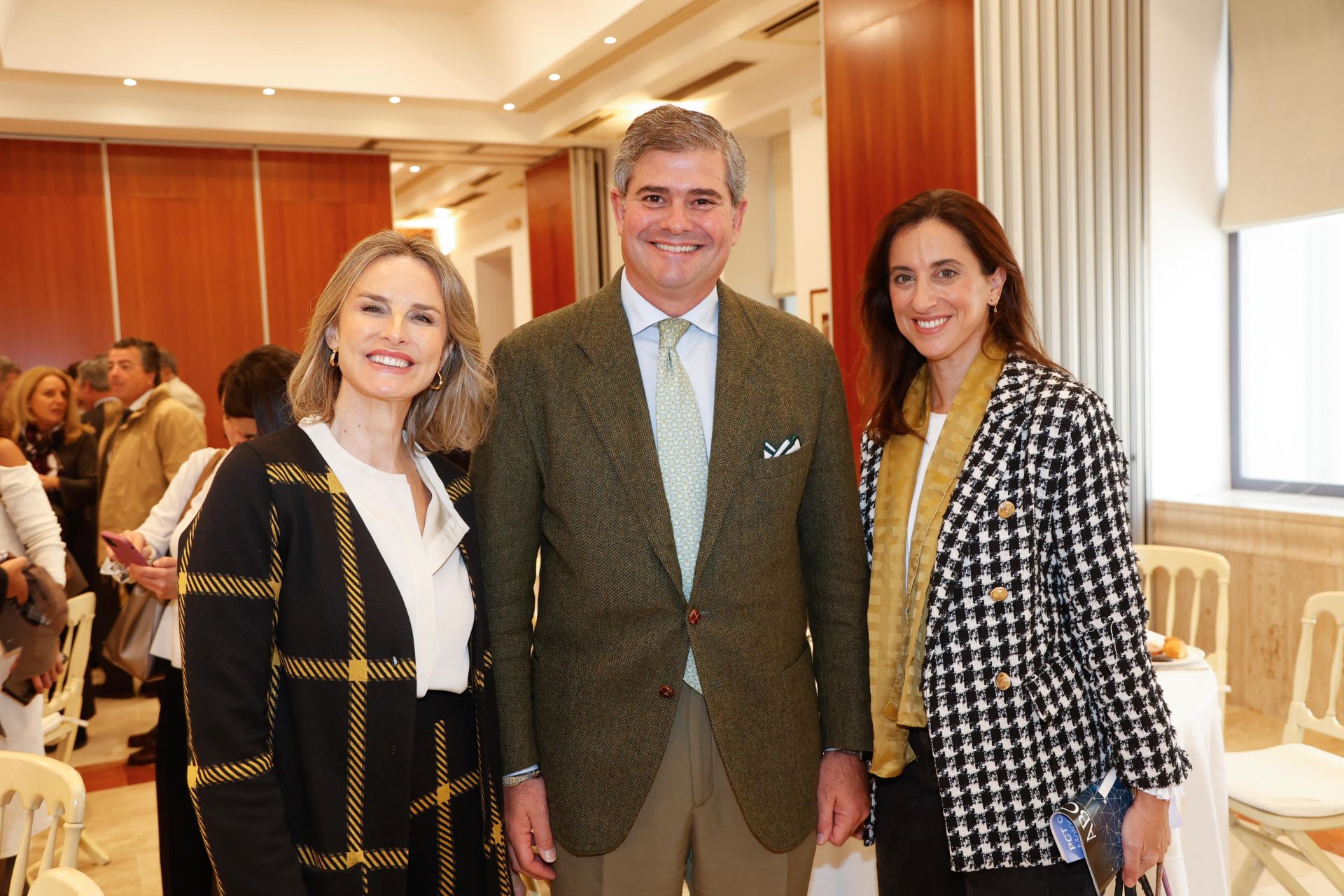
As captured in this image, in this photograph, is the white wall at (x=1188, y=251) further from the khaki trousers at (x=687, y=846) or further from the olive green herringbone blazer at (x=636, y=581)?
the khaki trousers at (x=687, y=846)

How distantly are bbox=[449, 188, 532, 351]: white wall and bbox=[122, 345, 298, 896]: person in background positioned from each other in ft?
28.8

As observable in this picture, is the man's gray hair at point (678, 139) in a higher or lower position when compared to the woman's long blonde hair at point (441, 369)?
higher

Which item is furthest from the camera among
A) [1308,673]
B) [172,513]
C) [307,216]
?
[307,216]

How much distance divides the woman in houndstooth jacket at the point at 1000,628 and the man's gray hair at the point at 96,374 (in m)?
6.10

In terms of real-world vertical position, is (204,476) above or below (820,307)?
below

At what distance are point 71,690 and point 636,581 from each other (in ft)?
10.1

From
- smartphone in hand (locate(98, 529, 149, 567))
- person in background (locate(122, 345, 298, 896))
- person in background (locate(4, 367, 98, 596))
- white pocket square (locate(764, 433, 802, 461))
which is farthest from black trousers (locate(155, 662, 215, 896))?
person in background (locate(4, 367, 98, 596))

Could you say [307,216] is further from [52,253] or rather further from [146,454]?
[146,454]

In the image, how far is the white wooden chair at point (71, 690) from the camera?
365 centimetres

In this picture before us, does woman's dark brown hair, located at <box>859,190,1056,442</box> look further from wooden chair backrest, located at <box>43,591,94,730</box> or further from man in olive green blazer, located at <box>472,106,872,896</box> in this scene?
wooden chair backrest, located at <box>43,591,94,730</box>

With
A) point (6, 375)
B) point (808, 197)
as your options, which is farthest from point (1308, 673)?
point (6, 375)

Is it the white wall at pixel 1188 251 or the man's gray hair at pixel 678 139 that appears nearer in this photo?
the man's gray hair at pixel 678 139

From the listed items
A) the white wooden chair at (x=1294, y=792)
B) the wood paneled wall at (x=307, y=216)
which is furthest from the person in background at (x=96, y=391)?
the white wooden chair at (x=1294, y=792)

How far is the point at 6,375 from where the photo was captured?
532cm
